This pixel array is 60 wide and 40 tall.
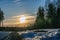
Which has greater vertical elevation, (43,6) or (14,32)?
(43,6)

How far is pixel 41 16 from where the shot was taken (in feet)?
5.89

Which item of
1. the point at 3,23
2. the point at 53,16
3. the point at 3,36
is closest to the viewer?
the point at 3,36

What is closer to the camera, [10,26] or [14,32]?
[10,26]

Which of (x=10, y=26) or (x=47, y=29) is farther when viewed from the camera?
(x=47, y=29)

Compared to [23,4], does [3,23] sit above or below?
below

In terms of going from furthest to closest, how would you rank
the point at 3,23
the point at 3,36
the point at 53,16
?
the point at 53,16, the point at 3,23, the point at 3,36

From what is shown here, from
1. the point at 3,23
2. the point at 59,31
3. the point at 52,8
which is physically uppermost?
the point at 52,8

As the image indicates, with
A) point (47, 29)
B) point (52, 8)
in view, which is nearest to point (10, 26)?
point (47, 29)

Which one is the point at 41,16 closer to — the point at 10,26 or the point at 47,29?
the point at 47,29

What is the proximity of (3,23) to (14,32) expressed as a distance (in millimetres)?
189

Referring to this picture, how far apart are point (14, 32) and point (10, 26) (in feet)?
0.49

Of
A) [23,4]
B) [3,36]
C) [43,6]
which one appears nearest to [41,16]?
[43,6]

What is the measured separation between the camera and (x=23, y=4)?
176 cm

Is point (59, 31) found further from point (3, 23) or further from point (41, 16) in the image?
point (3, 23)
